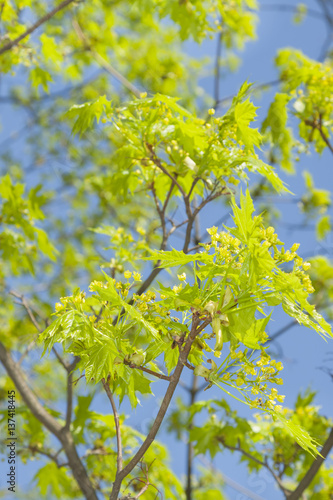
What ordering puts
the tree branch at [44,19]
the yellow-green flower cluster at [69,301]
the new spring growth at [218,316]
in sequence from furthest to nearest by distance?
the tree branch at [44,19]
the yellow-green flower cluster at [69,301]
the new spring growth at [218,316]

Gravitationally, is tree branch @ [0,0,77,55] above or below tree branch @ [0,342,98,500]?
above

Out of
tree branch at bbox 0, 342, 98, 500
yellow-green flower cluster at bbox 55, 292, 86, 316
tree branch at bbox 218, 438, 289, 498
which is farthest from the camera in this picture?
tree branch at bbox 0, 342, 98, 500

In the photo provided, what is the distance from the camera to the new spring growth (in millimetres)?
1286

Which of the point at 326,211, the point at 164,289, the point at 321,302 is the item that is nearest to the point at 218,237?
the point at 164,289

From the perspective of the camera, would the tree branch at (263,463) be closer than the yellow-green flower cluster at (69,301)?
No

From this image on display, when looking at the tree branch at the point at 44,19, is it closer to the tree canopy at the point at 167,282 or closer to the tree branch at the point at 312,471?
the tree canopy at the point at 167,282

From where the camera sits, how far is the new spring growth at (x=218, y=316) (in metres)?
1.29

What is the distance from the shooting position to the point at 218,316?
1304 mm

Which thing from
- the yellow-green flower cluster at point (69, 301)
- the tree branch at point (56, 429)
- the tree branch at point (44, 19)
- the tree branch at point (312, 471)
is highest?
the tree branch at point (44, 19)

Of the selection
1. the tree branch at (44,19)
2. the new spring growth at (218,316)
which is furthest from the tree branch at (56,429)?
the tree branch at (44,19)

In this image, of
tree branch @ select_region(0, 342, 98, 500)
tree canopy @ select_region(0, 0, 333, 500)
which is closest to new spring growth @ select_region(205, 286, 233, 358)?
tree canopy @ select_region(0, 0, 333, 500)

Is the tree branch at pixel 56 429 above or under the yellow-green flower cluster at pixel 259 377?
under

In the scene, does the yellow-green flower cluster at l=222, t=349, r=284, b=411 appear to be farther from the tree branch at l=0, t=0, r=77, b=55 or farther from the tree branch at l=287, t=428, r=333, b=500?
the tree branch at l=0, t=0, r=77, b=55

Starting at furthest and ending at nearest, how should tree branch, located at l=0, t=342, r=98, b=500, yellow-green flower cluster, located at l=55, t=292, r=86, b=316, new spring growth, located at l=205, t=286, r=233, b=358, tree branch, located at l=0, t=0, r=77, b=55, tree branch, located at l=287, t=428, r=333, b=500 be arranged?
tree branch, located at l=0, t=0, r=77, b=55 → tree branch, located at l=0, t=342, r=98, b=500 → tree branch, located at l=287, t=428, r=333, b=500 → yellow-green flower cluster, located at l=55, t=292, r=86, b=316 → new spring growth, located at l=205, t=286, r=233, b=358
